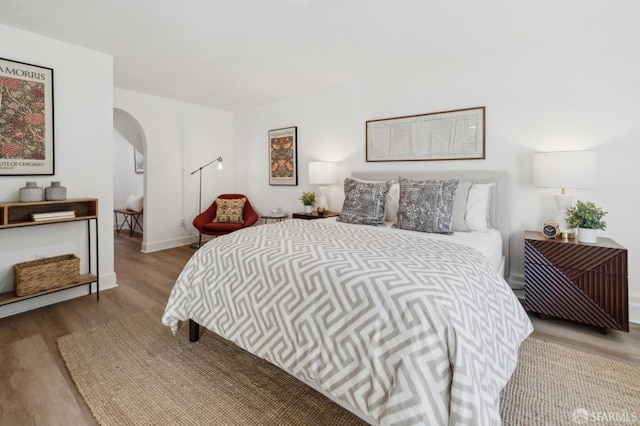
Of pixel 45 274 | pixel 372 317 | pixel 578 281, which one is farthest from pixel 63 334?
pixel 578 281

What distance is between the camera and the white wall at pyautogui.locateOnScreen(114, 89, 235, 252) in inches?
177

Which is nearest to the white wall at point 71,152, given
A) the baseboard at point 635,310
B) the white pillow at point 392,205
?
the white pillow at point 392,205

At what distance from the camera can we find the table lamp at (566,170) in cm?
235

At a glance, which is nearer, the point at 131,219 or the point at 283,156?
the point at 283,156

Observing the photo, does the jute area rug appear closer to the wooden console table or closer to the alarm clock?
the wooden console table

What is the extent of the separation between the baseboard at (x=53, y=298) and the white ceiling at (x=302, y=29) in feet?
6.93

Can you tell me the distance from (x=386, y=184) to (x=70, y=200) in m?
2.86

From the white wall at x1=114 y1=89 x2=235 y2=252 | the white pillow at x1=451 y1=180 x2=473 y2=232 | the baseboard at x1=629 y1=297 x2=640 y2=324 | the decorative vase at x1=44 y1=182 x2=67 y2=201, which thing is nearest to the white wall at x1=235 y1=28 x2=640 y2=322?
the baseboard at x1=629 y1=297 x2=640 y2=324

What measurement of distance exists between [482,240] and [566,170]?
843 millimetres

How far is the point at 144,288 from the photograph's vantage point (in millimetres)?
3199

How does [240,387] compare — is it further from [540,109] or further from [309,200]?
[540,109]

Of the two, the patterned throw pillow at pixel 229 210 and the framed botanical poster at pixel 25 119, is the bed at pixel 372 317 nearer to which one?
the framed botanical poster at pixel 25 119

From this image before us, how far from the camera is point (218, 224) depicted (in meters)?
4.46

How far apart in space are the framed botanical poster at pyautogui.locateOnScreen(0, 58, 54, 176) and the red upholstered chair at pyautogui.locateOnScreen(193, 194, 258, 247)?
1.89m
